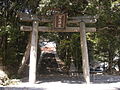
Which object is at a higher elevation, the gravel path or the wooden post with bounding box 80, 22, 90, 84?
the wooden post with bounding box 80, 22, 90, 84

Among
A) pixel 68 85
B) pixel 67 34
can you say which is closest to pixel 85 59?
pixel 68 85

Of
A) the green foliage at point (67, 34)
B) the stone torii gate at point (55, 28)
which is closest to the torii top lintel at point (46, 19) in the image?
the stone torii gate at point (55, 28)

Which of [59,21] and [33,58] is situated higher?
[59,21]

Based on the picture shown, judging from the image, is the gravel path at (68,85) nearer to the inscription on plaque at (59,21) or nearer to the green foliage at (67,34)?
the inscription on plaque at (59,21)

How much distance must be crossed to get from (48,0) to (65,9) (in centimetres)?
238

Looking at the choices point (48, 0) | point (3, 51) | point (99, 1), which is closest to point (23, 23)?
point (3, 51)

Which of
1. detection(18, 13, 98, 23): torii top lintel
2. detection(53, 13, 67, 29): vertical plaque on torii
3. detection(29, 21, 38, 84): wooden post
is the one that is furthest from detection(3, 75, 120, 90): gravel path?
detection(18, 13, 98, 23): torii top lintel

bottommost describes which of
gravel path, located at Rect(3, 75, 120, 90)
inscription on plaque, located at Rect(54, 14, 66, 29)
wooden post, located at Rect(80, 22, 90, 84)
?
gravel path, located at Rect(3, 75, 120, 90)

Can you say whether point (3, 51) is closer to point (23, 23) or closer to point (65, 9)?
point (23, 23)

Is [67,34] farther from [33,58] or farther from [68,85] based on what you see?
[68,85]

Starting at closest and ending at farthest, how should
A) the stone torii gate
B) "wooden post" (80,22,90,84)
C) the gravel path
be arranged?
1. the gravel path
2. the stone torii gate
3. "wooden post" (80,22,90,84)

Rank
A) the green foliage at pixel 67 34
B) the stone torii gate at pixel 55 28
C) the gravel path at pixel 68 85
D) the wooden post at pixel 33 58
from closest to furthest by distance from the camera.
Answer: the gravel path at pixel 68 85, the wooden post at pixel 33 58, the stone torii gate at pixel 55 28, the green foliage at pixel 67 34

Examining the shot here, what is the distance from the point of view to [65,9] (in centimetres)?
1166

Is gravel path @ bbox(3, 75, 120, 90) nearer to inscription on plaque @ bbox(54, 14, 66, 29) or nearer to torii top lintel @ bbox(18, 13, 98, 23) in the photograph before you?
inscription on plaque @ bbox(54, 14, 66, 29)
